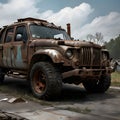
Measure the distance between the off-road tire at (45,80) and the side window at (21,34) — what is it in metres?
1.20

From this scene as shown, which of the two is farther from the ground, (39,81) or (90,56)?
(90,56)

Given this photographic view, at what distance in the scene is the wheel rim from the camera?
880 cm

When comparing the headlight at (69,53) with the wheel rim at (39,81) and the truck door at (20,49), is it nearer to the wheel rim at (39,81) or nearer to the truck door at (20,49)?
the wheel rim at (39,81)

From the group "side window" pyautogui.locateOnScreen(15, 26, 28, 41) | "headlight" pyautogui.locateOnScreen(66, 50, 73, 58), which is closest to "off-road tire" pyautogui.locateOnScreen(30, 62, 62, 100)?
"headlight" pyautogui.locateOnScreen(66, 50, 73, 58)

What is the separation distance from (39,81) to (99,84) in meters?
2.06

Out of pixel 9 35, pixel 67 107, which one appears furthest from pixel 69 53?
pixel 9 35

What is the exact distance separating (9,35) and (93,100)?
3716mm

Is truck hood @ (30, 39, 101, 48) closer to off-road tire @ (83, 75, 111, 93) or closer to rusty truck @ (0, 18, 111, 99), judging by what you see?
rusty truck @ (0, 18, 111, 99)

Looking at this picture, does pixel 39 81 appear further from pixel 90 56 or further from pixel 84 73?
pixel 90 56

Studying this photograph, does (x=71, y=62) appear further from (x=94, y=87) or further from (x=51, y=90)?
(x=94, y=87)

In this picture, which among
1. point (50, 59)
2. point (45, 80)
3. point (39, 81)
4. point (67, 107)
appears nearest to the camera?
point (67, 107)

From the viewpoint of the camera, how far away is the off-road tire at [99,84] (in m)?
10.0

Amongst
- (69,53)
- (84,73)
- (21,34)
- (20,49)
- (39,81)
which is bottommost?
(39,81)

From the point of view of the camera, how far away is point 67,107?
7418mm
